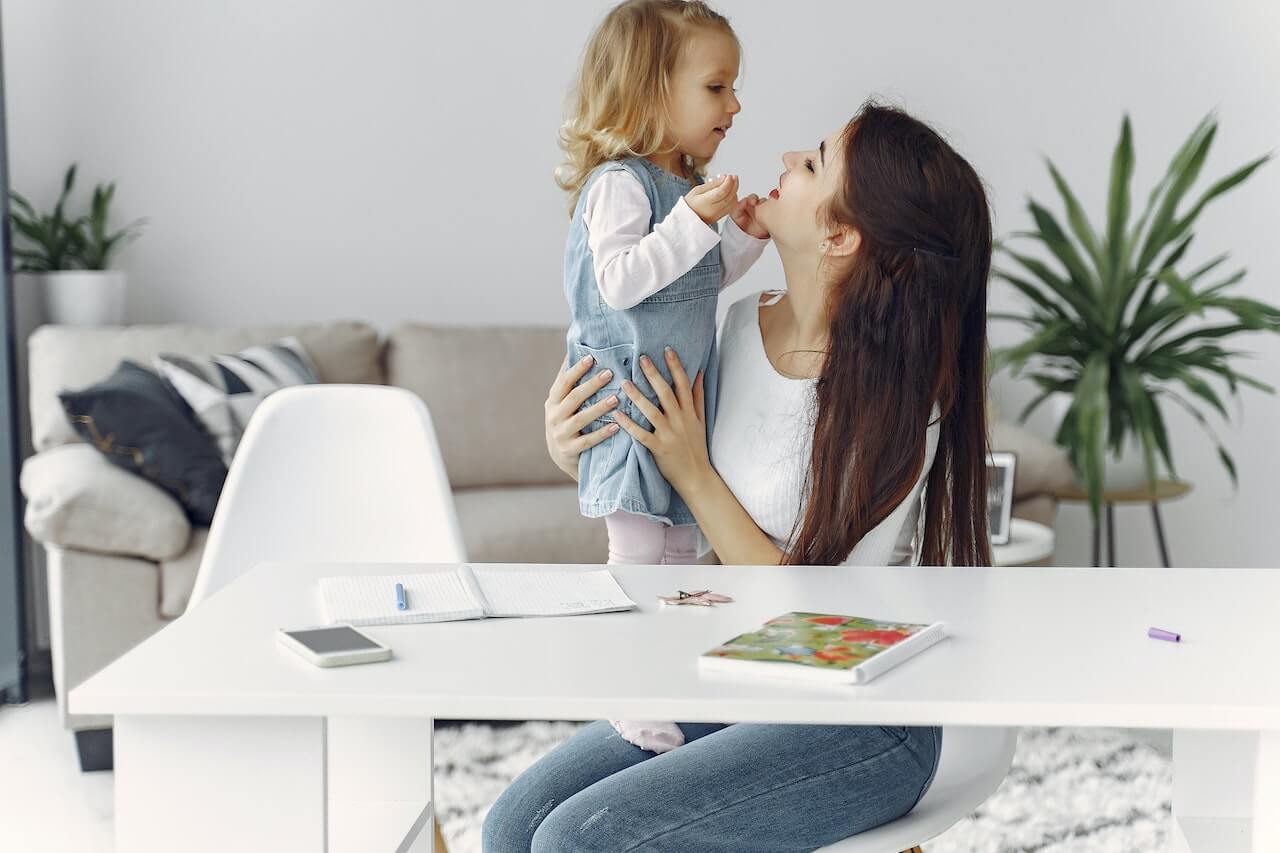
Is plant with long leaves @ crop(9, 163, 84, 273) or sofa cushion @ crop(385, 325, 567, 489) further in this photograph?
plant with long leaves @ crop(9, 163, 84, 273)

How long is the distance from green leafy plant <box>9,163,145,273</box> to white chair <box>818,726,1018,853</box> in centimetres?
309

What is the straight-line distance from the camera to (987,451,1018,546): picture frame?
9.93 ft

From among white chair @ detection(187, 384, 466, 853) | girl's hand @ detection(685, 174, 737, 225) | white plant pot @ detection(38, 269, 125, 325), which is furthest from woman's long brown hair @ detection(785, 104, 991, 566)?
white plant pot @ detection(38, 269, 125, 325)

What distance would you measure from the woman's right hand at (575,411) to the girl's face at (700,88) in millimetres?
353

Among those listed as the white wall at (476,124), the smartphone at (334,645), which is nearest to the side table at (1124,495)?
the white wall at (476,124)

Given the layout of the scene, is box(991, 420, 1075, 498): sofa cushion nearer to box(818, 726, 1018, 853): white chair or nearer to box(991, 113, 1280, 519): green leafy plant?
box(991, 113, 1280, 519): green leafy plant

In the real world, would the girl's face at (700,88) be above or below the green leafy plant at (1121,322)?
above

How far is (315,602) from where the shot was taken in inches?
50.6

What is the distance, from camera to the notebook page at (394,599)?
1.20 m

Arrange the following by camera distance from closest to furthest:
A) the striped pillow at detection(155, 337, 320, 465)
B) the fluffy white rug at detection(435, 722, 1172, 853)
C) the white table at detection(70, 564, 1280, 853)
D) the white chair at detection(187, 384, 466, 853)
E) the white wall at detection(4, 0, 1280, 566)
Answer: the white table at detection(70, 564, 1280, 853)
the white chair at detection(187, 384, 466, 853)
the fluffy white rug at detection(435, 722, 1172, 853)
the striped pillow at detection(155, 337, 320, 465)
the white wall at detection(4, 0, 1280, 566)

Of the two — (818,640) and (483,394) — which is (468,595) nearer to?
(818,640)

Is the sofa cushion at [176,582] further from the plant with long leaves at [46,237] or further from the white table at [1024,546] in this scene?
the white table at [1024,546]

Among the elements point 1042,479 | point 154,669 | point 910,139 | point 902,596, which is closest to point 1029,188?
point 1042,479

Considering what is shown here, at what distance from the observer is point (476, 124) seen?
405cm
